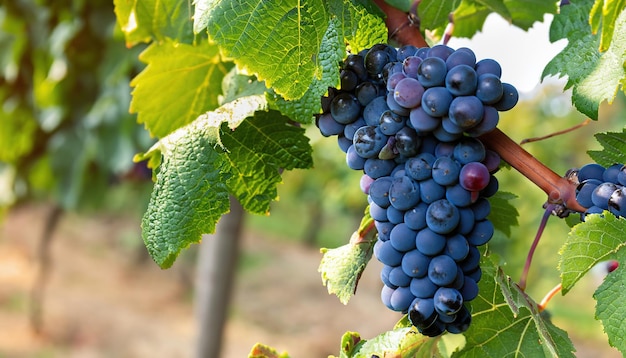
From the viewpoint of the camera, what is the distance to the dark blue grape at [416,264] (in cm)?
62

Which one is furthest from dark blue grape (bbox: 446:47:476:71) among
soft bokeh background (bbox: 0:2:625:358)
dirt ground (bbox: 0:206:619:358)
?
dirt ground (bbox: 0:206:619:358)

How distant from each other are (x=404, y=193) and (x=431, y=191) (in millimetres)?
26

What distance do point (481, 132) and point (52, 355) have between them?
6.31 meters

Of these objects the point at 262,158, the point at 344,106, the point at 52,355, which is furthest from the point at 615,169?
the point at 52,355

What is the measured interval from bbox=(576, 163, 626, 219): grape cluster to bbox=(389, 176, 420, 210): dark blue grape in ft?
0.54

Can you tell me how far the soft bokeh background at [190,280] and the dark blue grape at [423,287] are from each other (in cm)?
238

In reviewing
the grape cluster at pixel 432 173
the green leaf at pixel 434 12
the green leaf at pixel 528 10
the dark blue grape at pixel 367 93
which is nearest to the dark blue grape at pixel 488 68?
the grape cluster at pixel 432 173

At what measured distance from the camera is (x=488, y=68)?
0.61 metres

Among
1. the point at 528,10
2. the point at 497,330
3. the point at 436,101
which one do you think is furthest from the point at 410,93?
the point at 528,10

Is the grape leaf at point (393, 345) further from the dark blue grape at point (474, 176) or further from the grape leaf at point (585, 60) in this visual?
the grape leaf at point (585, 60)

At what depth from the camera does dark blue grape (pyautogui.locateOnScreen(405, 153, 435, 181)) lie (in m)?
0.62

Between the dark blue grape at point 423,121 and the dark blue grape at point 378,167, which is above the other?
the dark blue grape at point 423,121

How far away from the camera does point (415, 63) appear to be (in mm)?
629

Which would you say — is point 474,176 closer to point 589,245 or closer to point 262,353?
point 589,245
